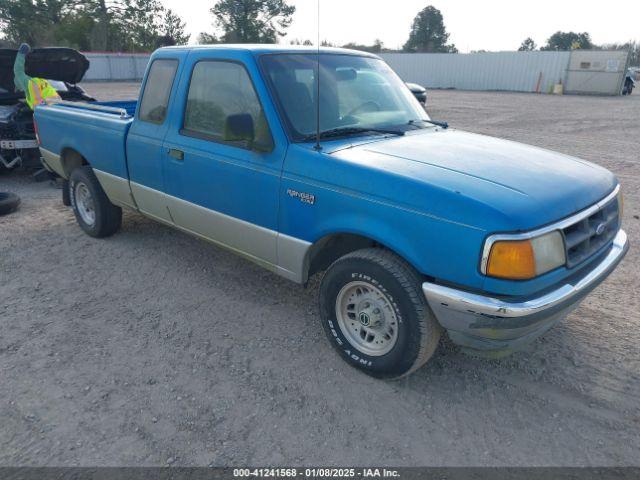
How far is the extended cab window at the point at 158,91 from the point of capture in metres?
4.18

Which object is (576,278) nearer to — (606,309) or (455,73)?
(606,309)

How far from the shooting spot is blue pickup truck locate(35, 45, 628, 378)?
2.54 meters

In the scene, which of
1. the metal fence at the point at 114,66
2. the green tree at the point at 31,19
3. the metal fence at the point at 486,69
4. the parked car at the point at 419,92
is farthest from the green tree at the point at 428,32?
the parked car at the point at 419,92

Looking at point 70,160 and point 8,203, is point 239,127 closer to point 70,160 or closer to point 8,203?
point 70,160

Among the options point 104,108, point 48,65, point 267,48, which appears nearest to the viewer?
A: point 267,48

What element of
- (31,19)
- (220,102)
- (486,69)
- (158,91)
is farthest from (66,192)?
(31,19)

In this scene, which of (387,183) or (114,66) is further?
(114,66)

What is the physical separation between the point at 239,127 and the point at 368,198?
3.35 feet

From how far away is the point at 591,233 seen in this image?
289cm

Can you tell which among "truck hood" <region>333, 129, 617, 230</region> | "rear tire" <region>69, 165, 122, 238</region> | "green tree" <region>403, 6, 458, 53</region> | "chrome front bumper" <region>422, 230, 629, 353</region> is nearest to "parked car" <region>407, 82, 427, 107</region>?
"rear tire" <region>69, 165, 122, 238</region>

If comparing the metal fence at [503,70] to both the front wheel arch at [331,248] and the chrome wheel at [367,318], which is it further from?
the chrome wheel at [367,318]

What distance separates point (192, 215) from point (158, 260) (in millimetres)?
1147

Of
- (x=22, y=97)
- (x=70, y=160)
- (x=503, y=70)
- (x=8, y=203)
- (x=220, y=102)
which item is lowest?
(x=8, y=203)

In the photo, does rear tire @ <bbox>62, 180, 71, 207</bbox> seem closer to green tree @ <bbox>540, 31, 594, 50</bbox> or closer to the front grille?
the front grille
